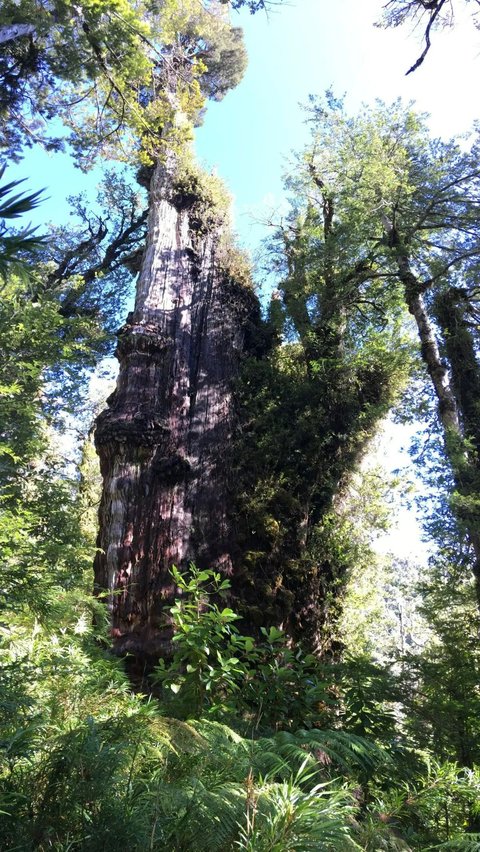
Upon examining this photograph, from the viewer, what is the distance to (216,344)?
8.65 meters

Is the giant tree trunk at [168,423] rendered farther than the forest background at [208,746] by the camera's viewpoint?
Yes

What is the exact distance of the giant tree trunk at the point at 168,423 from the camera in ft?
19.2

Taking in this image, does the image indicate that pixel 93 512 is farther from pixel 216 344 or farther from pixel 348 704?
pixel 348 704

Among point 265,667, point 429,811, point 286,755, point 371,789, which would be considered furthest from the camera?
point 265,667

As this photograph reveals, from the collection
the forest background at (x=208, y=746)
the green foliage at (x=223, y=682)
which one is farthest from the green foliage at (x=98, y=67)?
the green foliage at (x=223, y=682)

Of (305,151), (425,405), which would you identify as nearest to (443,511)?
(425,405)

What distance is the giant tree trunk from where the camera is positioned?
5.84 m

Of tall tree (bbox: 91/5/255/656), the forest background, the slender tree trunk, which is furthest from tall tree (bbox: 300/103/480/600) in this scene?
the forest background

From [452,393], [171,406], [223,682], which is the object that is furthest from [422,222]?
[223,682]

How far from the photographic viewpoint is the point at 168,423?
695 centimetres

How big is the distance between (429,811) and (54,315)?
5.57 m

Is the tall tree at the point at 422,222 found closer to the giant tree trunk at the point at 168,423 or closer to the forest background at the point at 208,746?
the giant tree trunk at the point at 168,423

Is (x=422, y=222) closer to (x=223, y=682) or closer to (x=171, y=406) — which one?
(x=171, y=406)

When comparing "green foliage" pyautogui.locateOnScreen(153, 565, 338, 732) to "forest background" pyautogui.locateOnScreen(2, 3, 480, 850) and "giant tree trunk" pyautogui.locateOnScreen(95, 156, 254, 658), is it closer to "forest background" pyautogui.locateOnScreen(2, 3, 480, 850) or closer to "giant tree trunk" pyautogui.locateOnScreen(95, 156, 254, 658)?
"forest background" pyautogui.locateOnScreen(2, 3, 480, 850)
